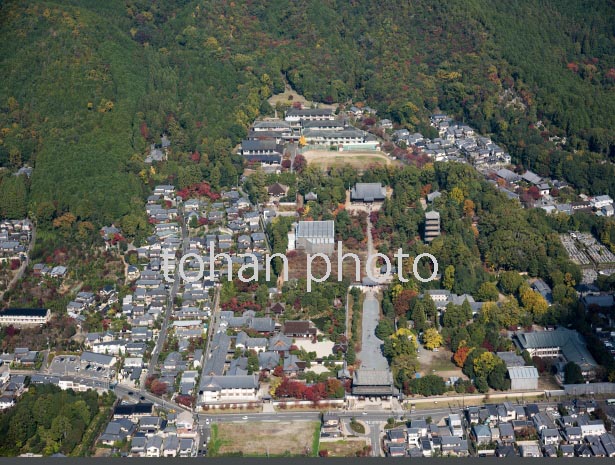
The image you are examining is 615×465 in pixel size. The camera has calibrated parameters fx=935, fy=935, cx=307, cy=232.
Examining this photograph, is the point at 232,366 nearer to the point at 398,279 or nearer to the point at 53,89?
the point at 398,279

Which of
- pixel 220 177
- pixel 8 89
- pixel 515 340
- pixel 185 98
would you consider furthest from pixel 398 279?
pixel 8 89

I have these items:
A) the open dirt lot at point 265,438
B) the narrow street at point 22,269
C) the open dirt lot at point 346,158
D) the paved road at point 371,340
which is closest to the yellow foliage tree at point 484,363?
the paved road at point 371,340

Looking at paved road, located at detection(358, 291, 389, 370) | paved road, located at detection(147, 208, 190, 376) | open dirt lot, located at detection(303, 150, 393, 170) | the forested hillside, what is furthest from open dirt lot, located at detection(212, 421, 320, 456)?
open dirt lot, located at detection(303, 150, 393, 170)

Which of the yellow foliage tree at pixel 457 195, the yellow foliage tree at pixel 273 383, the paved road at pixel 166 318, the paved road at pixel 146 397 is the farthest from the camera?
the yellow foliage tree at pixel 457 195

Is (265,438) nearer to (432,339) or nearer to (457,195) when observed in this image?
(432,339)

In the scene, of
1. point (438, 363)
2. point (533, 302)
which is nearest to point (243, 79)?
point (533, 302)

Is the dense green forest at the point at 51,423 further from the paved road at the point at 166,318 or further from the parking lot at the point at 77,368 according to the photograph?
the paved road at the point at 166,318

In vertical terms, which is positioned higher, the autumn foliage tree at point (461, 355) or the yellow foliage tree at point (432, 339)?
the autumn foliage tree at point (461, 355)

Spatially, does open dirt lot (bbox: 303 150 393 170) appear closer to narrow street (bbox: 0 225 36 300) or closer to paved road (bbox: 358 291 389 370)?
paved road (bbox: 358 291 389 370)
